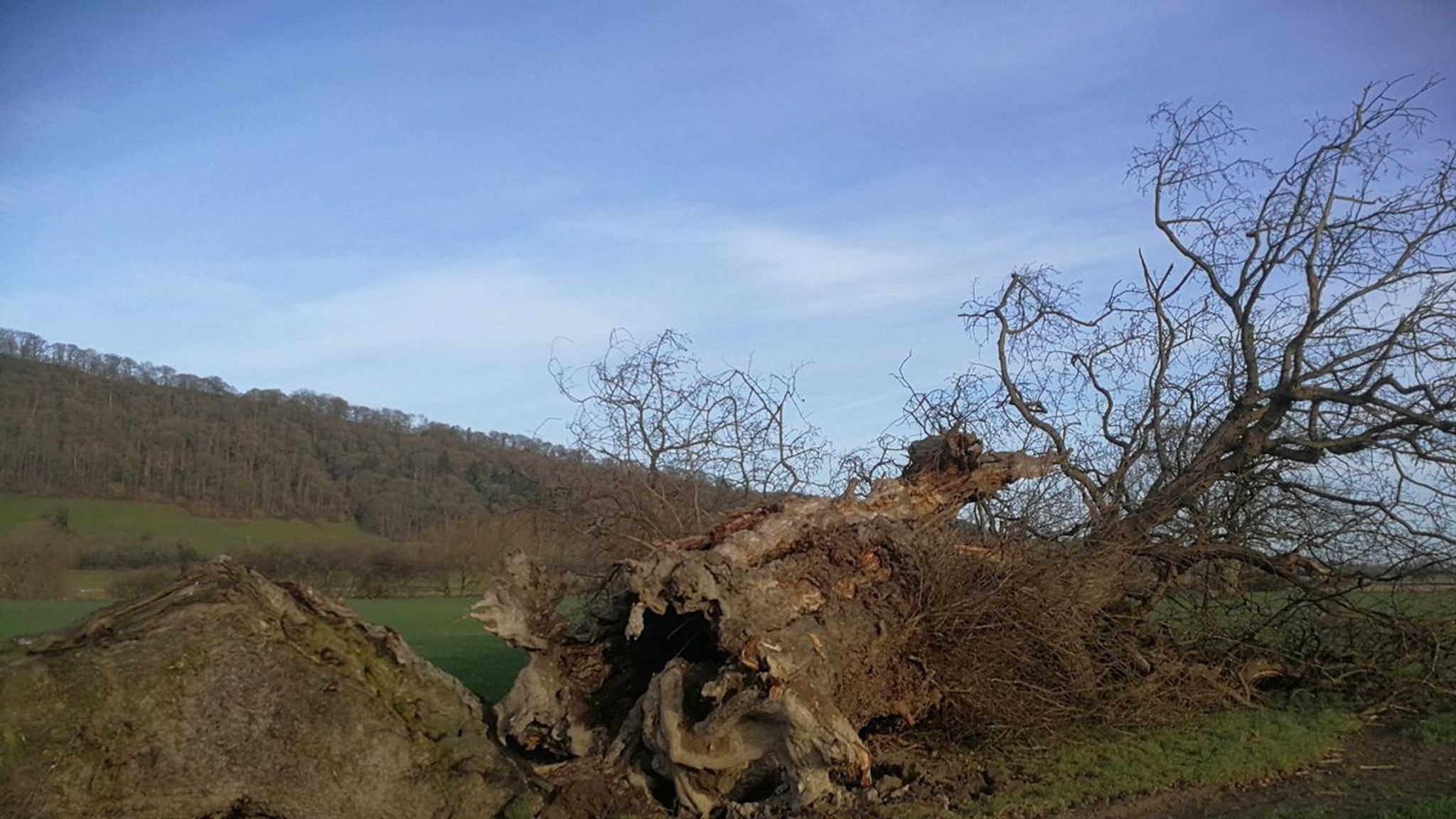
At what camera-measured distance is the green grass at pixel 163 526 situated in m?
48.0

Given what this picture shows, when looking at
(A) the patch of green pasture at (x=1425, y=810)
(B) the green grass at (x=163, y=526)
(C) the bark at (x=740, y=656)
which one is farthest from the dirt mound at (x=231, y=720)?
(B) the green grass at (x=163, y=526)

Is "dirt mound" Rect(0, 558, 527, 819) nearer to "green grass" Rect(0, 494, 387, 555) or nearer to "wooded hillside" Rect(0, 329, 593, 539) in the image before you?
"wooded hillside" Rect(0, 329, 593, 539)

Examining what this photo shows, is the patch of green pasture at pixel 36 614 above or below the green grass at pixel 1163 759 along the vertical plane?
below

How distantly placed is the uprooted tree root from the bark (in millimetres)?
14

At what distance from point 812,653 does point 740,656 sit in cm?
57

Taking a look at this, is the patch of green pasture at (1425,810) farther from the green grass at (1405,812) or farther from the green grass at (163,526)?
the green grass at (163,526)

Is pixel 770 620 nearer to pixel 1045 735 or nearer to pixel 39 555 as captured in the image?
pixel 1045 735

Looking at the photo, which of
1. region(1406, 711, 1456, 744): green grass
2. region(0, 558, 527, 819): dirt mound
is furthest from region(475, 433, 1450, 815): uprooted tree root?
region(1406, 711, 1456, 744): green grass

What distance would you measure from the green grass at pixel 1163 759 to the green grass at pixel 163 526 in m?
41.4

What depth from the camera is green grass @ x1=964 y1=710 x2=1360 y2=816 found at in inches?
278

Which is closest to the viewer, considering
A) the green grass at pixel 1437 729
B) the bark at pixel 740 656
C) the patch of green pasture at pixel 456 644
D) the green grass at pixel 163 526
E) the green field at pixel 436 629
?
the bark at pixel 740 656

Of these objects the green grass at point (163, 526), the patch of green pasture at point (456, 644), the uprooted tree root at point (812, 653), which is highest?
the green grass at point (163, 526)

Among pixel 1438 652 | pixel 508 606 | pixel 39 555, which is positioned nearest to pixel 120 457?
pixel 39 555

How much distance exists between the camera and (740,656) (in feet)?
24.3
